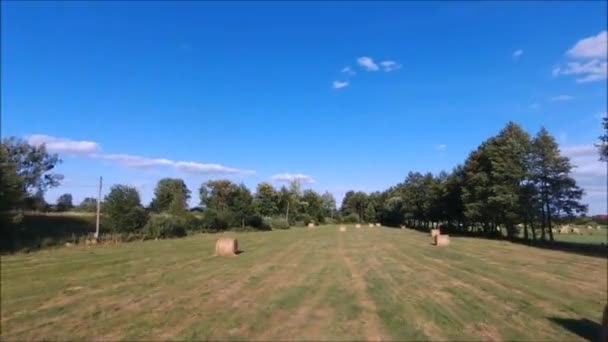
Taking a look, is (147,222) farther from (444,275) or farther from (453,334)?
(453,334)

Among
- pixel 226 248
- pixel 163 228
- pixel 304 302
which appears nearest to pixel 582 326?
pixel 304 302

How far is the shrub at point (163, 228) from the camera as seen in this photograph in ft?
164

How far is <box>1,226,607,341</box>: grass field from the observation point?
978 cm

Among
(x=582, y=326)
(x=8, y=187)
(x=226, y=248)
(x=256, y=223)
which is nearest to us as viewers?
(x=582, y=326)

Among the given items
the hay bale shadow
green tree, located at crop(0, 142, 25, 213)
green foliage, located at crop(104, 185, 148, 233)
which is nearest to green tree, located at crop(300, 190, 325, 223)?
green foliage, located at crop(104, 185, 148, 233)

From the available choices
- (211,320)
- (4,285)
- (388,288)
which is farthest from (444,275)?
(4,285)

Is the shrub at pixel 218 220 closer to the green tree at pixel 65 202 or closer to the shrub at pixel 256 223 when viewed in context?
the shrub at pixel 256 223

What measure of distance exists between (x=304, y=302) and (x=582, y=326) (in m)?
6.00

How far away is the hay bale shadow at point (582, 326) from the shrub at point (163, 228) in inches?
1726

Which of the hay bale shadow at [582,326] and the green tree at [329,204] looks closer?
the hay bale shadow at [582,326]

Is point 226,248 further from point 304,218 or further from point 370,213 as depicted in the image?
point 370,213

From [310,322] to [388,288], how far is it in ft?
16.4

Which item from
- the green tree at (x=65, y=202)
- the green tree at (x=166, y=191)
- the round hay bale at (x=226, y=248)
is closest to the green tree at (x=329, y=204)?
the green tree at (x=166, y=191)

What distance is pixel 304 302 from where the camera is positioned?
1237 centimetres
